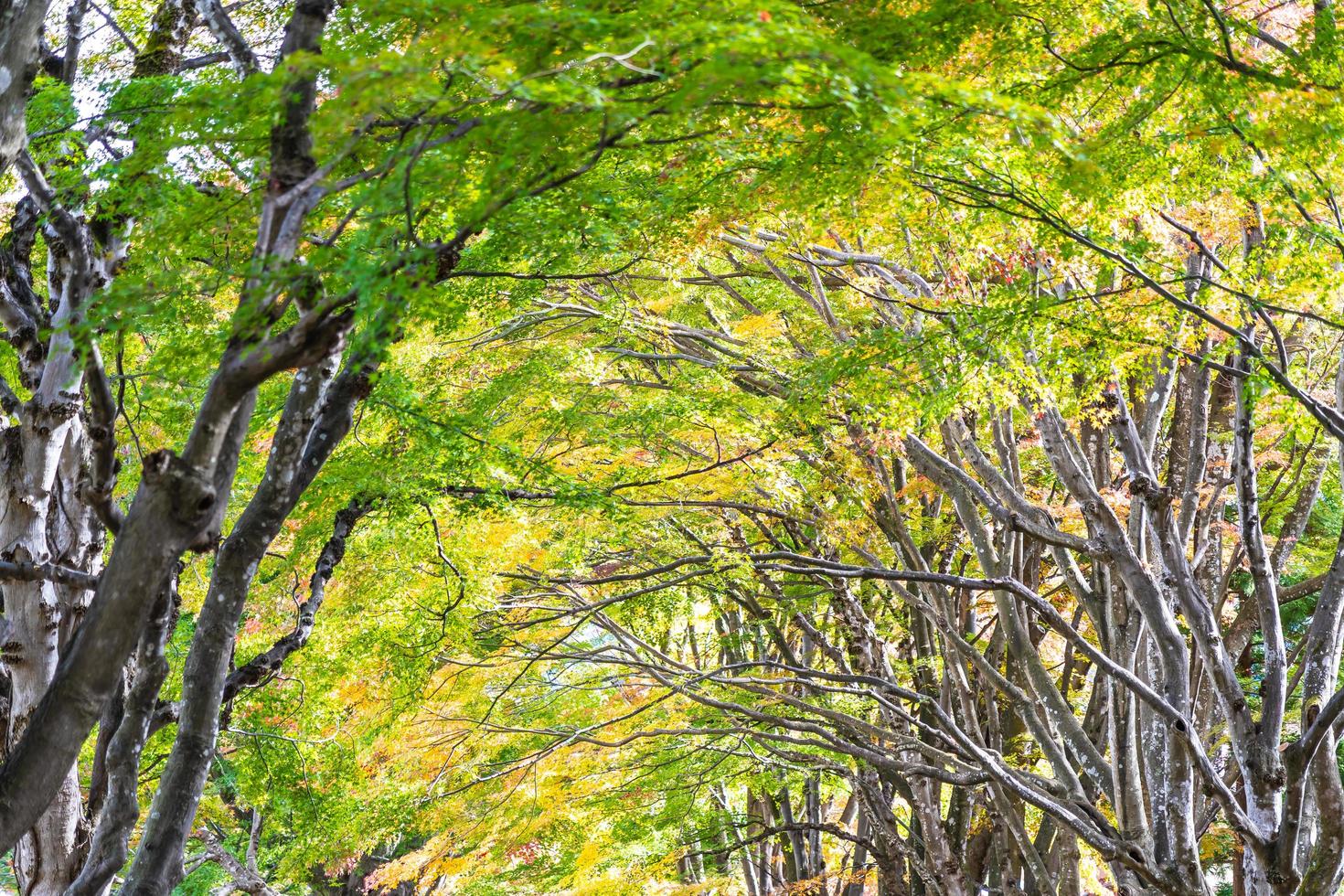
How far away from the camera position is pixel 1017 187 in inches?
220

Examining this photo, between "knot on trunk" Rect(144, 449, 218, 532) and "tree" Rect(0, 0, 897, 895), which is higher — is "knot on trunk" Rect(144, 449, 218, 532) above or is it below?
below

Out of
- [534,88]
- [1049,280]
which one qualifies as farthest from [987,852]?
[534,88]

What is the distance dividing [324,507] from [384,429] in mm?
1154

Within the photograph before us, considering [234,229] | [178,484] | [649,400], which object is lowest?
[178,484]

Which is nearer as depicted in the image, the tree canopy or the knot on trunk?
the knot on trunk

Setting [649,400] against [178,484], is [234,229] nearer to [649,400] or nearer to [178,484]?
[178,484]

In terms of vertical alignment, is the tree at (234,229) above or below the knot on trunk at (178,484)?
above

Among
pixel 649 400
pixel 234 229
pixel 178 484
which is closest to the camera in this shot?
pixel 178 484

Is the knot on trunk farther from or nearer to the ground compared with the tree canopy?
nearer to the ground

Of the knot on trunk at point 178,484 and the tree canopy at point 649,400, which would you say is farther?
the tree canopy at point 649,400

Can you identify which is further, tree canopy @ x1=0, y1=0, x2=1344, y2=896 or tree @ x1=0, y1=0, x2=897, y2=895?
tree canopy @ x1=0, y1=0, x2=1344, y2=896

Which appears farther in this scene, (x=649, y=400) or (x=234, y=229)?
(x=649, y=400)

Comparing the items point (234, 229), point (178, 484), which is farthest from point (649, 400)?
point (178, 484)

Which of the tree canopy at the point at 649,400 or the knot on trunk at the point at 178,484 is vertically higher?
the tree canopy at the point at 649,400
